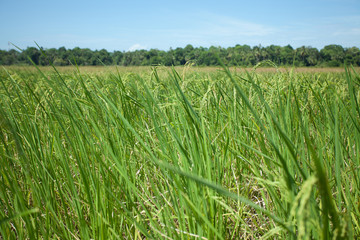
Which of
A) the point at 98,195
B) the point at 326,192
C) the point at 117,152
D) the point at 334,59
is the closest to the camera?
the point at 326,192

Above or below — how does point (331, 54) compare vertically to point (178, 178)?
above

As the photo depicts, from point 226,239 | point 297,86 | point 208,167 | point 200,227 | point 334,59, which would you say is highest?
point 334,59

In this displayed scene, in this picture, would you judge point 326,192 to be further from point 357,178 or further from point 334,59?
point 334,59

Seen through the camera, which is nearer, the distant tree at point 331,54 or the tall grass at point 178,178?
the tall grass at point 178,178

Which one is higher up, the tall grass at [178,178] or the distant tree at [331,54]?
the distant tree at [331,54]

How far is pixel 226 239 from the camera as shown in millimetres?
658

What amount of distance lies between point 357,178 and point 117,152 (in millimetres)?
785

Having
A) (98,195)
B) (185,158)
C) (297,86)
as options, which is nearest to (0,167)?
(98,195)

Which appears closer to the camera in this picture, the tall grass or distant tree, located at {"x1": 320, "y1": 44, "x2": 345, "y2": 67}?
the tall grass

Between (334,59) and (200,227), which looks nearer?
(200,227)

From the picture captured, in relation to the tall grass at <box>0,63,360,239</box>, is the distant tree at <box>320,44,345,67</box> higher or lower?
higher

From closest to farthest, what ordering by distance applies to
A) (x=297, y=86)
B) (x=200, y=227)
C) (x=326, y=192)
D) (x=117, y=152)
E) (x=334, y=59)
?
(x=326, y=192)
(x=200, y=227)
(x=117, y=152)
(x=297, y=86)
(x=334, y=59)

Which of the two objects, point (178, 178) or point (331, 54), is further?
point (331, 54)

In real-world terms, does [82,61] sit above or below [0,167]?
above
